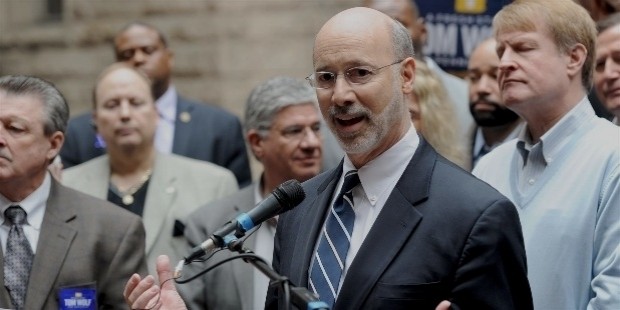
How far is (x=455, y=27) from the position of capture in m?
8.38

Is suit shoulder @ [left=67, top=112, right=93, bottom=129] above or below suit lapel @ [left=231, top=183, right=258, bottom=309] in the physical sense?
above

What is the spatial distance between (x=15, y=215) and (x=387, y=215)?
2080 millimetres

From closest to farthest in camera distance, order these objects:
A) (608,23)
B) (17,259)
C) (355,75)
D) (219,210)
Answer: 1. (355,75)
2. (17,259)
3. (608,23)
4. (219,210)

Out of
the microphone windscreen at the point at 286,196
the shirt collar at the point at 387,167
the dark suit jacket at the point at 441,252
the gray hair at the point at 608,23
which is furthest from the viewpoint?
the gray hair at the point at 608,23

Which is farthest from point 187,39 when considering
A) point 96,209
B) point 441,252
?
point 441,252

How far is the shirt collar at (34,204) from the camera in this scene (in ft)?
19.1

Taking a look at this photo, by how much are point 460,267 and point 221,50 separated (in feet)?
22.6

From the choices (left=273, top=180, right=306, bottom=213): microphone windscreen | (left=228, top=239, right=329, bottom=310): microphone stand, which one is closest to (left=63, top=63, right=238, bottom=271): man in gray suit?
(left=273, top=180, right=306, bottom=213): microphone windscreen

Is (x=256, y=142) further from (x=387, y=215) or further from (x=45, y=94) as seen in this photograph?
(x=387, y=215)

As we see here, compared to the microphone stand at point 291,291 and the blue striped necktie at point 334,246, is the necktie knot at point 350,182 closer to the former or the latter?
the blue striped necktie at point 334,246

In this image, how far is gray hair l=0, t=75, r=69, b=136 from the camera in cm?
590

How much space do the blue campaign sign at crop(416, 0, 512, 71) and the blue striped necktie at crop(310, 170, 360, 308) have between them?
3.81 m

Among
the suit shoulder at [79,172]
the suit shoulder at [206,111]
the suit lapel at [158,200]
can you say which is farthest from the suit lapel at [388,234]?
the suit shoulder at [206,111]

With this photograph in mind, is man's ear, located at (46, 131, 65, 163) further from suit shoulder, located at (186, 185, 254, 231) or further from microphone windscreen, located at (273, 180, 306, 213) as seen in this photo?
microphone windscreen, located at (273, 180, 306, 213)
